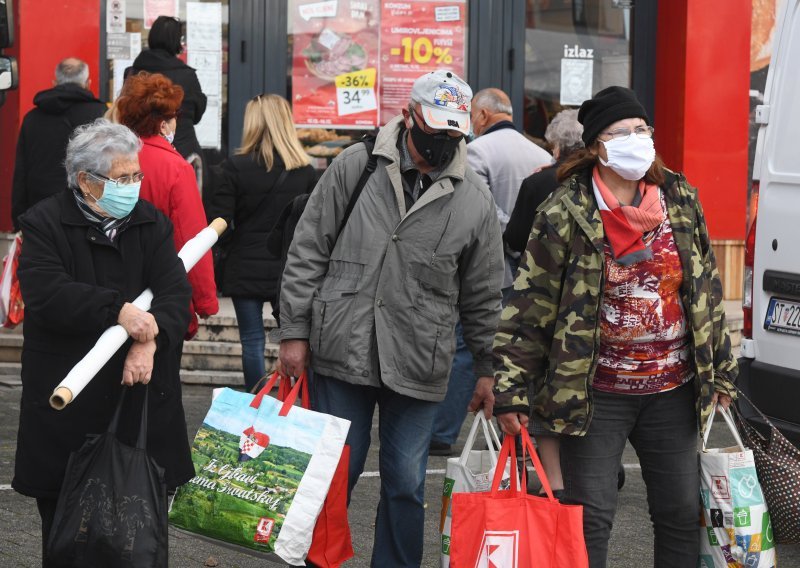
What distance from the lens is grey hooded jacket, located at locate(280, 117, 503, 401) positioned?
455cm

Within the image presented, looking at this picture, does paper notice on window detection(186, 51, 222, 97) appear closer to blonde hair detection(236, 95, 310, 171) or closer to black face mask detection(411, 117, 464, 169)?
blonde hair detection(236, 95, 310, 171)

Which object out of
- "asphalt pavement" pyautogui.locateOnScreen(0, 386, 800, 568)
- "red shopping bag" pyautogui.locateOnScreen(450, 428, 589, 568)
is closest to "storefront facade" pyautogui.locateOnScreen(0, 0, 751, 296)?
"asphalt pavement" pyautogui.locateOnScreen(0, 386, 800, 568)

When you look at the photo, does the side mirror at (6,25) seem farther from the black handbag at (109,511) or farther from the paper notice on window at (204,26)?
the black handbag at (109,511)

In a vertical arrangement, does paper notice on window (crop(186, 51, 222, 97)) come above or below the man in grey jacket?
above

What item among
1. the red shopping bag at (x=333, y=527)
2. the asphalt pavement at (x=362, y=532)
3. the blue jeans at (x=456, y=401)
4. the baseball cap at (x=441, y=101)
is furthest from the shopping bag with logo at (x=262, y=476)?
the blue jeans at (x=456, y=401)

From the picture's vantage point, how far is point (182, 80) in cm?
937

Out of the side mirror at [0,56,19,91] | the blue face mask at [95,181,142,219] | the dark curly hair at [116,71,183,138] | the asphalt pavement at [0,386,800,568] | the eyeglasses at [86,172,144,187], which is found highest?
the side mirror at [0,56,19,91]

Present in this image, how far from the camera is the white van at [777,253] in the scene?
19.1ft

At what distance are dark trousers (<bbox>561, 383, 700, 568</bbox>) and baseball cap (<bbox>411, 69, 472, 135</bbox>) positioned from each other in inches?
40.1

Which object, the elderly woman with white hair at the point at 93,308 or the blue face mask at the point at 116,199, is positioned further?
the blue face mask at the point at 116,199

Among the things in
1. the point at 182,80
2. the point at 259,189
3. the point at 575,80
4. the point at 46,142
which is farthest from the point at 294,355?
the point at 575,80

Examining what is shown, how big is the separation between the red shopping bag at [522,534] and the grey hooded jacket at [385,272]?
679 millimetres

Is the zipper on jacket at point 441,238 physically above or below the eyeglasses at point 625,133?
below

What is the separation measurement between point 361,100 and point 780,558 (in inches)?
275
